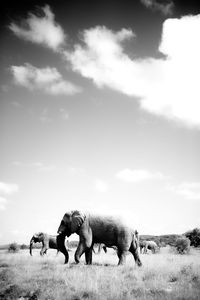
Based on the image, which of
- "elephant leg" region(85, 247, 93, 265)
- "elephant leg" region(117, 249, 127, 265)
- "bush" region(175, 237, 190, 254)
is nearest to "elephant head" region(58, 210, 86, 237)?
"elephant leg" region(85, 247, 93, 265)

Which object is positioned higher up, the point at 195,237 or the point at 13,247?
the point at 195,237

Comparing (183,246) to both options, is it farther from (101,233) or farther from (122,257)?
(101,233)

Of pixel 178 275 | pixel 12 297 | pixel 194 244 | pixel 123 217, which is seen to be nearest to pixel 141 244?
pixel 194 244

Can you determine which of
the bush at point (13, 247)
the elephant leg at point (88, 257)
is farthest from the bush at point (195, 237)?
the elephant leg at point (88, 257)

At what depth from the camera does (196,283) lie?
390 inches

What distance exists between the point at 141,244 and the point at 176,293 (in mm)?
32116

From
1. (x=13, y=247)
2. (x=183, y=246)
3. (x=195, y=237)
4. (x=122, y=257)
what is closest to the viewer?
(x=122, y=257)

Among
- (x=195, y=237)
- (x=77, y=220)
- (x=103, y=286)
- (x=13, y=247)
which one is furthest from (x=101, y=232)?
(x=195, y=237)

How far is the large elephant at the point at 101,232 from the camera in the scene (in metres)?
16.5

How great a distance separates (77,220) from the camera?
16.9m

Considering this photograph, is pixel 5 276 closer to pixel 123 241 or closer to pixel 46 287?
pixel 46 287

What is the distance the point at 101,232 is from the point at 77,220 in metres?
1.55

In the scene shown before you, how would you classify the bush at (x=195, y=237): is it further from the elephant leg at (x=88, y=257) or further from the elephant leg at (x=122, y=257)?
the elephant leg at (x=88, y=257)

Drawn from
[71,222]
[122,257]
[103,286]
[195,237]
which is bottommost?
[103,286]
